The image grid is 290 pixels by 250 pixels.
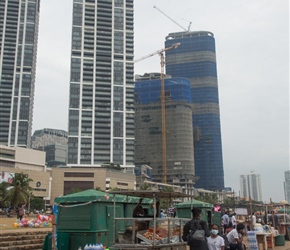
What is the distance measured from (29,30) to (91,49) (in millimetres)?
30738

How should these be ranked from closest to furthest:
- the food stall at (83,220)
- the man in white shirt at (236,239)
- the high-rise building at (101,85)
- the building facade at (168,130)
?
the man in white shirt at (236,239) → the food stall at (83,220) → the high-rise building at (101,85) → the building facade at (168,130)

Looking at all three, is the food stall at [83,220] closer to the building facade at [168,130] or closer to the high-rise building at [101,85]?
the high-rise building at [101,85]

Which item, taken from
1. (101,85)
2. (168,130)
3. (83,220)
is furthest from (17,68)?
(83,220)

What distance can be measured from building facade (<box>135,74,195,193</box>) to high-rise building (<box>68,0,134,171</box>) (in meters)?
14.7

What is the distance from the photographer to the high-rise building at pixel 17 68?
122 m

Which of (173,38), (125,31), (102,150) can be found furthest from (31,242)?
(173,38)

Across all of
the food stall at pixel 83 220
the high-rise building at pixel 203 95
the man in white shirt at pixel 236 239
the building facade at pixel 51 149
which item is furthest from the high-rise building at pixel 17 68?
the man in white shirt at pixel 236 239

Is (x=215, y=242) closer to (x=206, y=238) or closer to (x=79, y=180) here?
(x=206, y=238)

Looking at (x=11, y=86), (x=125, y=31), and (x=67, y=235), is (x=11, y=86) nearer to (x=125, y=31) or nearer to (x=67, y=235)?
(x=125, y=31)

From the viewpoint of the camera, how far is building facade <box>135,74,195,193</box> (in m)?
127

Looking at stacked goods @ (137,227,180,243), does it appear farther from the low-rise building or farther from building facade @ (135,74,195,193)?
building facade @ (135,74,195,193)

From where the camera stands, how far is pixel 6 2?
13338 cm

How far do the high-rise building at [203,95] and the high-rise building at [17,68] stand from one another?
201 feet

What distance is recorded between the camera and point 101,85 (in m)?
119
